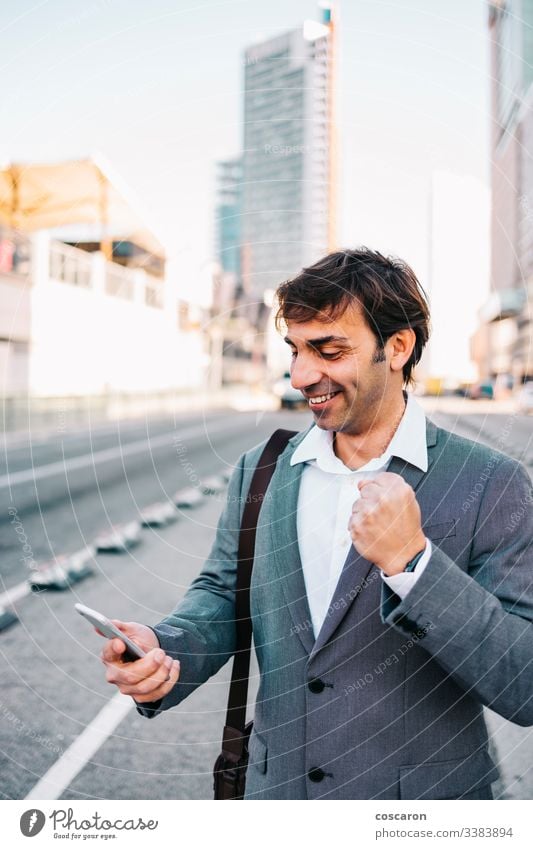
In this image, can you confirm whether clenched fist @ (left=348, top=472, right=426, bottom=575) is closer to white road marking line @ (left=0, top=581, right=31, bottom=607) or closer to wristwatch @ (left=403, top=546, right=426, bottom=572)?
wristwatch @ (left=403, top=546, right=426, bottom=572)

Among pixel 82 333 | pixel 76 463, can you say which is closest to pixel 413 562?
pixel 76 463

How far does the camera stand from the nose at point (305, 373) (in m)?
1.63

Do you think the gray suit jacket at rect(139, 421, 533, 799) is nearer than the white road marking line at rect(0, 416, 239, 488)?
Yes

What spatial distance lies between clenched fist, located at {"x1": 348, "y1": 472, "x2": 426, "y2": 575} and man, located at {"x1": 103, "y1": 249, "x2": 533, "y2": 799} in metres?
0.03

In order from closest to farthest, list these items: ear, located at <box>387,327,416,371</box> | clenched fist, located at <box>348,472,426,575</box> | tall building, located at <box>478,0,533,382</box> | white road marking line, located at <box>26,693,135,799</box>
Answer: clenched fist, located at <box>348,472,426,575</box> < ear, located at <box>387,327,416,371</box> < tall building, located at <box>478,0,533,382</box> < white road marking line, located at <box>26,693,135,799</box>

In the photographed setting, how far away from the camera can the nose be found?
163 cm

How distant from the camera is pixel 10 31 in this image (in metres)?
2.10

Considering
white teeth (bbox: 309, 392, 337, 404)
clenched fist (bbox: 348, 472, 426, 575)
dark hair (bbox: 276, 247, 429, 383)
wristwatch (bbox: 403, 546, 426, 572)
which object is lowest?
wristwatch (bbox: 403, 546, 426, 572)

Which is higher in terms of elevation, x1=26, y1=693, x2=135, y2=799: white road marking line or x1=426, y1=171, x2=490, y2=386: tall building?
x1=426, y1=171, x2=490, y2=386: tall building

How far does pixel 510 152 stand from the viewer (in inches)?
103

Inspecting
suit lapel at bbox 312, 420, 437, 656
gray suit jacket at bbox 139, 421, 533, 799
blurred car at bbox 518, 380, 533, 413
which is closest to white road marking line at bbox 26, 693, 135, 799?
gray suit jacket at bbox 139, 421, 533, 799

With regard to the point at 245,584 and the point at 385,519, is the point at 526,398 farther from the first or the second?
the point at 385,519

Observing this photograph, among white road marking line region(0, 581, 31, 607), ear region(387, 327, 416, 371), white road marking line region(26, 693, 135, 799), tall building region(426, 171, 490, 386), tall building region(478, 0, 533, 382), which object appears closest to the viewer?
ear region(387, 327, 416, 371)

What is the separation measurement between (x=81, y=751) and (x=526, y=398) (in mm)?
2392
